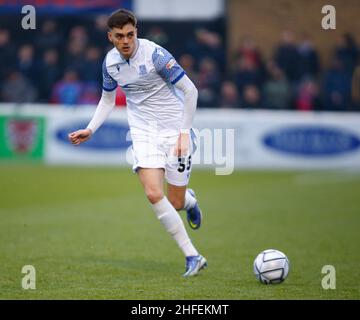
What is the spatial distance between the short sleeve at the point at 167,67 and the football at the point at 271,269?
1740mm

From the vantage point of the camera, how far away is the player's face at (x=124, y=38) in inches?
301

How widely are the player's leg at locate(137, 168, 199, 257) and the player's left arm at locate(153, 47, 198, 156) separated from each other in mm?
351

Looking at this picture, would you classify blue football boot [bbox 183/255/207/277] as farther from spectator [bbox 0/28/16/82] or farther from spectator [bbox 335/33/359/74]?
spectator [bbox 0/28/16/82]

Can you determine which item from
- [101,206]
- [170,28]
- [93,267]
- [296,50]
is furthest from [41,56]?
[93,267]

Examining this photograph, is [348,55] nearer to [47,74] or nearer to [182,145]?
[47,74]

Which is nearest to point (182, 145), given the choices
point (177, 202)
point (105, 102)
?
point (105, 102)

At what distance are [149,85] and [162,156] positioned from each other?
0.65 m

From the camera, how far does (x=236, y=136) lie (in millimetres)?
18922

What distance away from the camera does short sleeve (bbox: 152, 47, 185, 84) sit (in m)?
7.83

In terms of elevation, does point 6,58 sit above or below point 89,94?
above

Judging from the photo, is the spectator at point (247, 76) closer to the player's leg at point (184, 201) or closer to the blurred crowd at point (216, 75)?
the blurred crowd at point (216, 75)

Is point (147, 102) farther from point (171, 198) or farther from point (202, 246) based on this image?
point (202, 246)

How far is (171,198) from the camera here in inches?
339

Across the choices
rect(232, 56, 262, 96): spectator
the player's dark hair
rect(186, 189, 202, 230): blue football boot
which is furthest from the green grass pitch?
rect(232, 56, 262, 96): spectator
